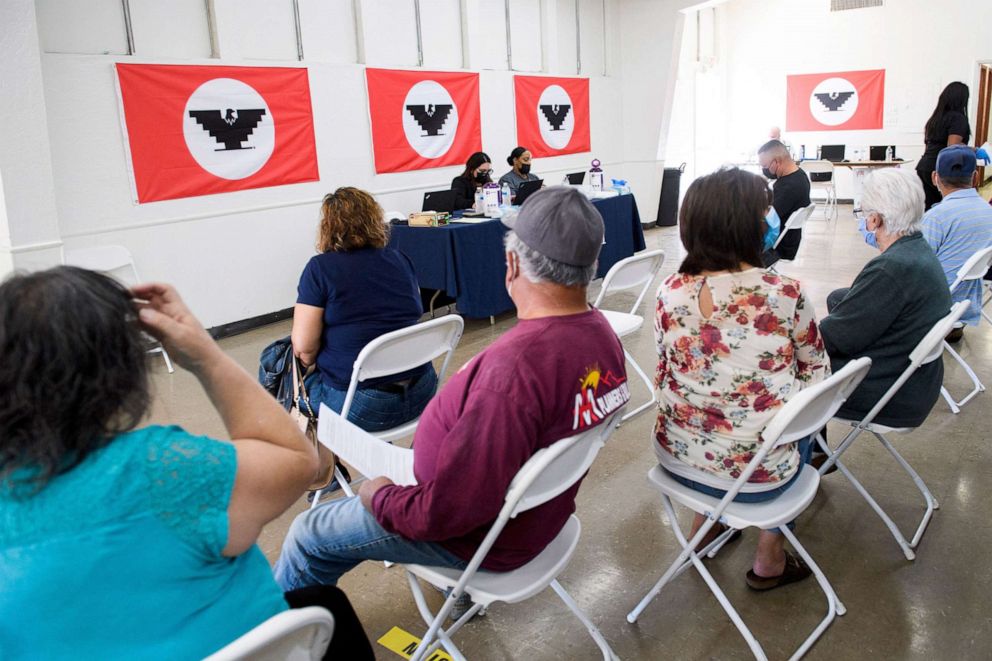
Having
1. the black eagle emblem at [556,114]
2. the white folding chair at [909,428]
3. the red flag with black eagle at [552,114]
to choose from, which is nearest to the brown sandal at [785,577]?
the white folding chair at [909,428]

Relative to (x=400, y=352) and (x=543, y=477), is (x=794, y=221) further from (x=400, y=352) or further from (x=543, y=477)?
(x=543, y=477)

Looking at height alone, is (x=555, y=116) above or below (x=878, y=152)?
above

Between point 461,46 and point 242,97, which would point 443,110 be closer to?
point 461,46

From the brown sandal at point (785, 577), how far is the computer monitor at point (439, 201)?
3.97m

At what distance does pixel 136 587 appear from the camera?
96 centimetres

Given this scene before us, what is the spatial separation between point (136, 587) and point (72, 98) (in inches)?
185

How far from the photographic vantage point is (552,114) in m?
8.70

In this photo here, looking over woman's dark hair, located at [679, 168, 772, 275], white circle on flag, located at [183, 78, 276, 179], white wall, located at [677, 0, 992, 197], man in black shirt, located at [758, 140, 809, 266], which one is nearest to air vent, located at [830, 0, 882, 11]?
white wall, located at [677, 0, 992, 197]

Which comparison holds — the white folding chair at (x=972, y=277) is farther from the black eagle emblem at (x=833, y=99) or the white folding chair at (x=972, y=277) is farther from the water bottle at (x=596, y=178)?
the black eagle emblem at (x=833, y=99)

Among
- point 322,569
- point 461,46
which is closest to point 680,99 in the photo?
point 461,46

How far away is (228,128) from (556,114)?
4314 mm

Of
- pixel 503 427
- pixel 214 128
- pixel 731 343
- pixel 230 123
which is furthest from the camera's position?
pixel 230 123

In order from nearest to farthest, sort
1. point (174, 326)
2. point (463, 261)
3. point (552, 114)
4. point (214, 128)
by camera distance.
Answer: point (174, 326), point (463, 261), point (214, 128), point (552, 114)

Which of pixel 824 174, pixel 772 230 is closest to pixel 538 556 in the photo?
pixel 772 230
